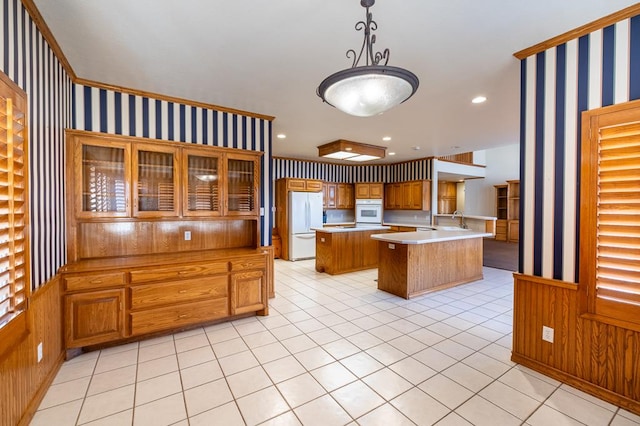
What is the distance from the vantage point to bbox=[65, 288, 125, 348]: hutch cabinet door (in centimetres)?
251

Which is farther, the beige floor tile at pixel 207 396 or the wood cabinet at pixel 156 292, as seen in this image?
the wood cabinet at pixel 156 292

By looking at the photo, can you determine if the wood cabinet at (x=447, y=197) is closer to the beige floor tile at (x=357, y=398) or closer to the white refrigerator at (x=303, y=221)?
the white refrigerator at (x=303, y=221)

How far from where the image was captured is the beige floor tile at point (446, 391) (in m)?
2.01

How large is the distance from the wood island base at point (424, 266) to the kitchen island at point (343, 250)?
45.8 inches

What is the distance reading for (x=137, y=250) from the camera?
3264mm


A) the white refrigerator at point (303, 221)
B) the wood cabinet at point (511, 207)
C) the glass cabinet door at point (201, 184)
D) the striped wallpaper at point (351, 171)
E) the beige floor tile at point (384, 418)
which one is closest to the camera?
the beige floor tile at point (384, 418)

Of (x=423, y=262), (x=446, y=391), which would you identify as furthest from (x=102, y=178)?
(x=423, y=262)

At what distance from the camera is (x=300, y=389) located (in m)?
2.13

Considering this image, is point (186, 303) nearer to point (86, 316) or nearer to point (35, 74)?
point (86, 316)

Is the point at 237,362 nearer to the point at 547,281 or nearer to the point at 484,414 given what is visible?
the point at 484,414

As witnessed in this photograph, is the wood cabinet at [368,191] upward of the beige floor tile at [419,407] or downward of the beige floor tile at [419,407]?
upward

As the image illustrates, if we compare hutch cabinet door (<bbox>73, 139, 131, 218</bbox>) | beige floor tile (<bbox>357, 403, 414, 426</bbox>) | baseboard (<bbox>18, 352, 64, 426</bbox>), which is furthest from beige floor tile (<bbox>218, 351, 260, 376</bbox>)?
hutch cabinet door (<bbox>73, 139, 131, 218</bbox>)

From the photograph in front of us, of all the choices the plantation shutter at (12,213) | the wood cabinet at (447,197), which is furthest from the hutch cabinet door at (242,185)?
the wood cabinet at (447,197)

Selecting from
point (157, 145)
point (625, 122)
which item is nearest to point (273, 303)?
point (157, 145)
